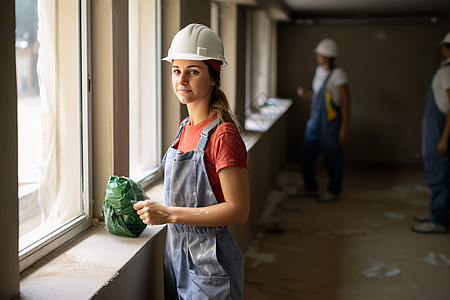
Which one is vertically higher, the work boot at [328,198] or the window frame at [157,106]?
the window frame at [157,106]

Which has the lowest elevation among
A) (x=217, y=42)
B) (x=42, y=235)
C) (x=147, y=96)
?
(x=42, y=235)

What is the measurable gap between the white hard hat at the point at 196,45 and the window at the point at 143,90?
0.99m

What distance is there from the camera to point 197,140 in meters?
1.60

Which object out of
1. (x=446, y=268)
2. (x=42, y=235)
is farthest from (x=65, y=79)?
(x=446, y=268)

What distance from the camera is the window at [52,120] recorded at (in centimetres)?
175

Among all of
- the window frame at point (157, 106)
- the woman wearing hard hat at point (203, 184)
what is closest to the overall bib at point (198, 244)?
the woman wearing hard hat at point (203, 184)

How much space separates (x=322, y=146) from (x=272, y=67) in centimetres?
252

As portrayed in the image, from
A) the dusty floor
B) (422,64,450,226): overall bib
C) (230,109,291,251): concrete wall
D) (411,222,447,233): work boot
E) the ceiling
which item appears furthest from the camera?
the ceiling

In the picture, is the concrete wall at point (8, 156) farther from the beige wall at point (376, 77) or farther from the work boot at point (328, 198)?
the beige wall at point (376, 77)

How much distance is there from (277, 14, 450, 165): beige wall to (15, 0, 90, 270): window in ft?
20.4

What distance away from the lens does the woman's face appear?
157 centimetres

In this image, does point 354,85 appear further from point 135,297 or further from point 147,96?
point 135,297

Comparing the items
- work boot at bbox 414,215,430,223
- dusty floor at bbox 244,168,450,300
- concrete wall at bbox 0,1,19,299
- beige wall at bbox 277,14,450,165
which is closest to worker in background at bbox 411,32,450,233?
dusty floor at bbox 244,168,450,300

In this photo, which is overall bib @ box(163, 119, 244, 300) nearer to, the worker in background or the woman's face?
the woman's face
